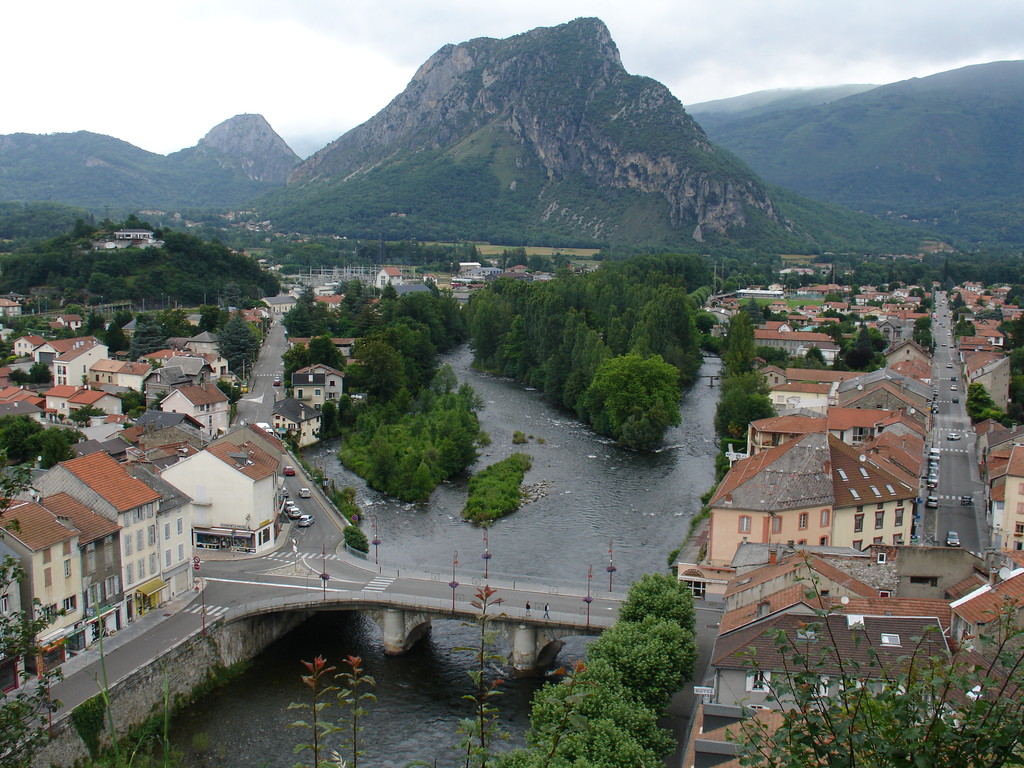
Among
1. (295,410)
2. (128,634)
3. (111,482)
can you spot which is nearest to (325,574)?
(128,634)

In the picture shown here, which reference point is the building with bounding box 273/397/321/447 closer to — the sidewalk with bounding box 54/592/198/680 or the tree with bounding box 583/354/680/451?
the tree with bounding box 583/354/680/451

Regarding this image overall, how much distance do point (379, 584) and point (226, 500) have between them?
22.2 feet

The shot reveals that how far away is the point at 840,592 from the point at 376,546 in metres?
17.4

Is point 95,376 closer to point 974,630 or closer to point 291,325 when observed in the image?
point 291,325

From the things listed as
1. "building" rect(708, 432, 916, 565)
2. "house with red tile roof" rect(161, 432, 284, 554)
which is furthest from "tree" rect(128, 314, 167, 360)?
"building" rect(708, 432, 916, 565)

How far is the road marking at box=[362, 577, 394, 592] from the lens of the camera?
27.0m

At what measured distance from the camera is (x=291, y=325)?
77500 millimetres

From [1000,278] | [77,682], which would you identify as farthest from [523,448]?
[1000,278]

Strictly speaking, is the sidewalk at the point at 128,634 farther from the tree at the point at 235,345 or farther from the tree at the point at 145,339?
the tree at the point at 145,339

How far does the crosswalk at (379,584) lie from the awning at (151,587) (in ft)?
18.7

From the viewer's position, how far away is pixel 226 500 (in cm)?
3073

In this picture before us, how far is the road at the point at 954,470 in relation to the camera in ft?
111

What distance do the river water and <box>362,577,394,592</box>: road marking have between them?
1.41 meters

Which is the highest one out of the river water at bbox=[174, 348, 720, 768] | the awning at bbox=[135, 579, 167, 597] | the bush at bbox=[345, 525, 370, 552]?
the awning at bbox=[135, 579, 167, 597]
